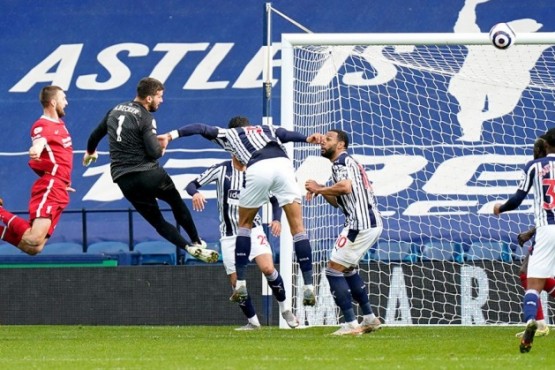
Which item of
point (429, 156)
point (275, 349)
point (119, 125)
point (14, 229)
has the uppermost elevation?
point (429, 156)

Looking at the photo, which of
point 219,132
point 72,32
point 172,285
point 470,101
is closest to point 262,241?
point 219,132

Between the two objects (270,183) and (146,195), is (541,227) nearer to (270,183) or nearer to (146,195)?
(270,183)

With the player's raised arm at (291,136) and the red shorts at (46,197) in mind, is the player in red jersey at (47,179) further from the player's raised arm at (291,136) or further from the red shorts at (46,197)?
the player's raised arm at (291,136)

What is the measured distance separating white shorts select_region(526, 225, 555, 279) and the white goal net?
401cm

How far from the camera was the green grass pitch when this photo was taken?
8.05 meters

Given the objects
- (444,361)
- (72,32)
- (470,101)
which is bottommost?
(444,361)

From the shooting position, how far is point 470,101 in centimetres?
1720

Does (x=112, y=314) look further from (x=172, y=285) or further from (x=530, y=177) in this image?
Answer: (x=530, y=177)

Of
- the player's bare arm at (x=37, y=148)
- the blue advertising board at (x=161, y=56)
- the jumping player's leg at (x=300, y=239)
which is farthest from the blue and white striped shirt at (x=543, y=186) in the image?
the blue advertising board at (x=161, y=56)

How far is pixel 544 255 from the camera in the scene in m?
8.91

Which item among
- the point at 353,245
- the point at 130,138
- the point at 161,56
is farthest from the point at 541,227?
the point at 161,56

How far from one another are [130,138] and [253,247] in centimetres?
193

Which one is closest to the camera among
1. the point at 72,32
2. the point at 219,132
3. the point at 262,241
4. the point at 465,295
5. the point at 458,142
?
the point at 219,132

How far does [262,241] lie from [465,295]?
3.06 metres
